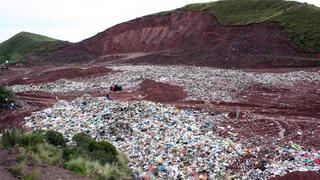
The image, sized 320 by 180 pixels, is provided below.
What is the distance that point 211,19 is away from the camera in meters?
52.3

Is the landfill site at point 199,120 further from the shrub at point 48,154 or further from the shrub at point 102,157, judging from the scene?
the shrub at point 48,154

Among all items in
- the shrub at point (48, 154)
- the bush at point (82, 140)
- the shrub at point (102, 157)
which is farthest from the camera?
the bush at point (82, 140)

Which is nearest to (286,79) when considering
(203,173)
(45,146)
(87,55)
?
(203,173)

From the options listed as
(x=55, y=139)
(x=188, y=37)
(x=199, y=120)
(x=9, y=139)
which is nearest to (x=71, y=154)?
(x=9, y=139)

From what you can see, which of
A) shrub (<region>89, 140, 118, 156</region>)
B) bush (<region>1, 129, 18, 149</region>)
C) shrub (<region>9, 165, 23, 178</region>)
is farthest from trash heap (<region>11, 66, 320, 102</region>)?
shrub (<region>9, 165, 23, 178</region>)

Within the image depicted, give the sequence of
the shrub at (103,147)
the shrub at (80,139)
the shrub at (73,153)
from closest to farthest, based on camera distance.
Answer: the shrub at (73,153) → the shrub at (103,147) → the shrub at (80,139)

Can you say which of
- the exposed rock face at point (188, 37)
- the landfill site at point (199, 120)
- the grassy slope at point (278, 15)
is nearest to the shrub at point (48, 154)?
the landfill site at point (199, 120)

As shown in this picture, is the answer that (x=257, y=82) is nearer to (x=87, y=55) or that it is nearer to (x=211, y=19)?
(x=211, y=19)

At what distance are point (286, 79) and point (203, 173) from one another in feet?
62.6

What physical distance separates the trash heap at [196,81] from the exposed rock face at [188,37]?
890 cm

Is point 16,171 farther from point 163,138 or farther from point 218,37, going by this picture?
point 218,37

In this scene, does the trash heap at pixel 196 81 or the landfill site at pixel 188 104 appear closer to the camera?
the landfill site at pixel 188 104

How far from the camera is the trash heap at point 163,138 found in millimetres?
13602

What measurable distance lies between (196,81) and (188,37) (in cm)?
2159
